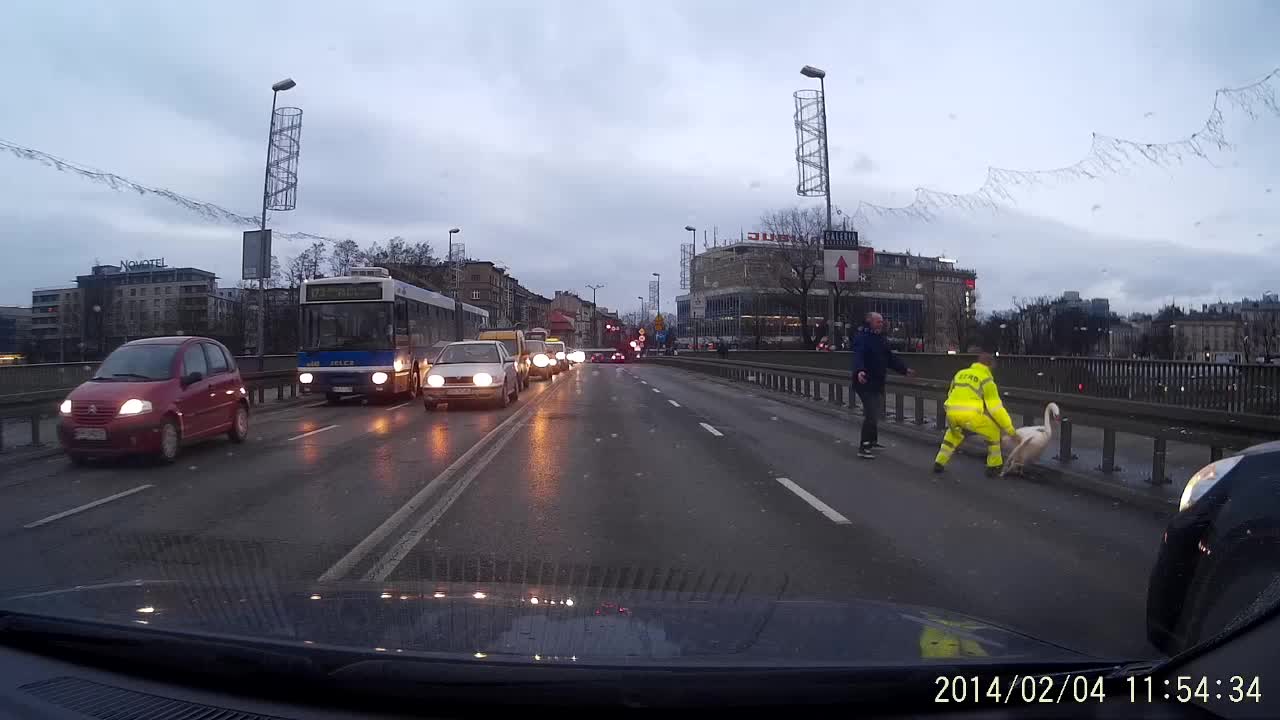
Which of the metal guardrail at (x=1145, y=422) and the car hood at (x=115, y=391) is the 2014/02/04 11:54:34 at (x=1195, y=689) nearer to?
the metal guardrail at (x=1145, y=422)

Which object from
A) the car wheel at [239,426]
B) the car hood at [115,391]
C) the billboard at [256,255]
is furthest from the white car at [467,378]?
the car hood at [115,391]

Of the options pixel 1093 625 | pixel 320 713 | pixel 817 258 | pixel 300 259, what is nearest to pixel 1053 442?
pixel 1093 625

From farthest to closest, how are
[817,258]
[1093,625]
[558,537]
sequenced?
[817,258]
[558,537]
[1093,625]

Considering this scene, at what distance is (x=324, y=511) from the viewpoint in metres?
7.70

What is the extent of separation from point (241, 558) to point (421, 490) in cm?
304

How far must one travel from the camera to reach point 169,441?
36.2 ft

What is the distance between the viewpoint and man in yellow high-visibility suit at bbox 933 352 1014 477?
9.55 metres

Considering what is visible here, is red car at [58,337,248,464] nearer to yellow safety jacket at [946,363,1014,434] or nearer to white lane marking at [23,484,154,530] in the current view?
white lane marking at [23,484,154,530]

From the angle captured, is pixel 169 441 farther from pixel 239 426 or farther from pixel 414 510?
pixel 414 510

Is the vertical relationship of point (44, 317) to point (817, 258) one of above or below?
below

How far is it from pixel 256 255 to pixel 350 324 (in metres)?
5.73

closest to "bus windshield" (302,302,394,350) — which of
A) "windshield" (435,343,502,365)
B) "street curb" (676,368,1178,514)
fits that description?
"windshield" (435,343,502,365)

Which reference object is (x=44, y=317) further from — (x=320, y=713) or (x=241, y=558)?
(x=320, y=713)

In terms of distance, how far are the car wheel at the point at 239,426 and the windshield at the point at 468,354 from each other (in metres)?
6.73
